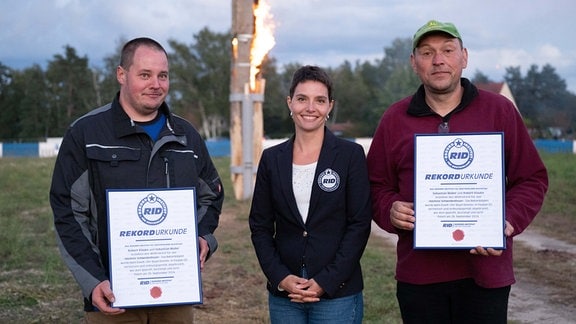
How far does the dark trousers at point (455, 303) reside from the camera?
350 cm

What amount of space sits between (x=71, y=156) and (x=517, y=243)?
27.6ft

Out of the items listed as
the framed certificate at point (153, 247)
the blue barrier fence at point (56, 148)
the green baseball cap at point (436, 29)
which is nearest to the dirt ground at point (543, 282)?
the green baseball cap at point (436, 29)

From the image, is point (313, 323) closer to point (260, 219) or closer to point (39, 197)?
point (260, 219)

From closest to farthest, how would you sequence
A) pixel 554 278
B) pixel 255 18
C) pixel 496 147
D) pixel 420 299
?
pixel 496 147, pixel 420 299, pixel 554 278, pixel 255 18

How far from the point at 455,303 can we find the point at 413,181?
66 cm

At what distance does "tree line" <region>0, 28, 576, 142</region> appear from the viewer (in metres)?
66.7

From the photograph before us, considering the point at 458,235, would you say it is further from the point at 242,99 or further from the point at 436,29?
the point at 242,99

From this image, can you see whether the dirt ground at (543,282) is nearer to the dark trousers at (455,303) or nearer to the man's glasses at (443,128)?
the dark trousers at (455,303)

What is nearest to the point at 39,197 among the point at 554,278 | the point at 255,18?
the point at 255,18

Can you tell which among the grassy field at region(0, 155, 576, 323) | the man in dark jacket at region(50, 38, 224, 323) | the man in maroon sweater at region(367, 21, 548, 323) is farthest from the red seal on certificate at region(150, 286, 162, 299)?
the grassy field at region(0, 155, 576, 323)

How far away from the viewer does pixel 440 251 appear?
141 inches

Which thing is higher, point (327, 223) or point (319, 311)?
point (327, 223)

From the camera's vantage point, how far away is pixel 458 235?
133 inches

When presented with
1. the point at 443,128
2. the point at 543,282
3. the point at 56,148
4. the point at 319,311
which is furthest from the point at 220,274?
the point at 56,148
